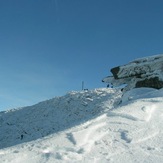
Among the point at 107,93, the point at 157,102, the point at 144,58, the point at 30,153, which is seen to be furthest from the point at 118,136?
the point at 107,93

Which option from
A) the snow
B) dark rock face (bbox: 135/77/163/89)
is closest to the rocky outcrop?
dark rock face (bbox: 135/77/163/89)

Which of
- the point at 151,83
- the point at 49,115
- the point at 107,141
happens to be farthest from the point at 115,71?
the point at 49,115

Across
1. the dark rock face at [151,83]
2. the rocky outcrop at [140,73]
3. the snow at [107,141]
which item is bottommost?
the snow at [107,141]

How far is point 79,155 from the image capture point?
490 cm

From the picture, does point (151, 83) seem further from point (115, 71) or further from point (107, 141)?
point (107, 141)

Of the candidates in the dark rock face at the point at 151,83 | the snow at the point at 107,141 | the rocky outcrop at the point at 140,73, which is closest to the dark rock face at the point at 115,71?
the rocky outcrop at the point at 140,73

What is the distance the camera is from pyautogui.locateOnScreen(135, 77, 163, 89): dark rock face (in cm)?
1033

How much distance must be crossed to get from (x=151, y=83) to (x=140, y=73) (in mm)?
1018

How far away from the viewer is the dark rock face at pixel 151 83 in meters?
10.3

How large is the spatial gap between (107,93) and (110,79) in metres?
10.5

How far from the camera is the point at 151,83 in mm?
10539

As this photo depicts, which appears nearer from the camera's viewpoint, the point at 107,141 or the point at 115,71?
the point at 107,141

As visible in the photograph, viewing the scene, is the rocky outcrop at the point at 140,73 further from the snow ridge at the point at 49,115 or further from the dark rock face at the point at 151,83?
the snow ridge at the point at 49,115

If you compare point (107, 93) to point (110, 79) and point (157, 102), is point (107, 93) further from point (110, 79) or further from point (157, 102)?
point (157, 102)
